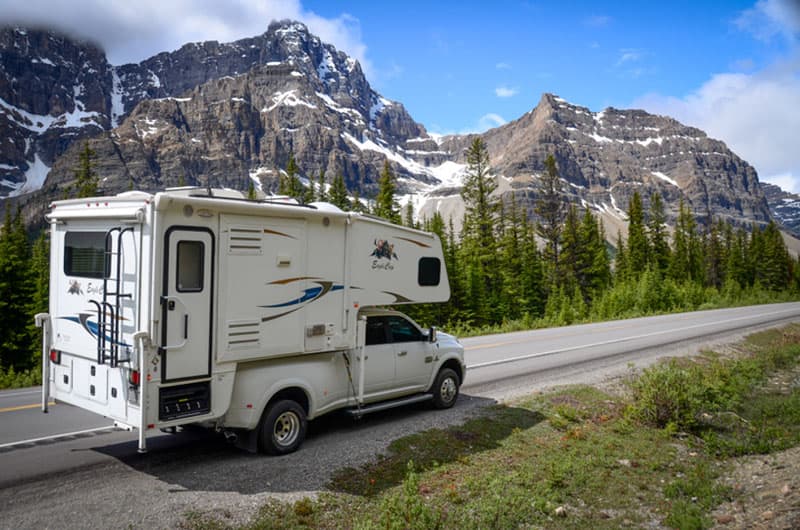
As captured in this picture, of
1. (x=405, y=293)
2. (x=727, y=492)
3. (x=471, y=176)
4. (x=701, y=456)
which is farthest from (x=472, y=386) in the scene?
(x=471, y=176)

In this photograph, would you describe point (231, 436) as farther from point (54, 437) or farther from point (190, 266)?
point (54, 437)

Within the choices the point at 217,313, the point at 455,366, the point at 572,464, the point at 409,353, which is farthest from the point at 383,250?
the point at 572,464

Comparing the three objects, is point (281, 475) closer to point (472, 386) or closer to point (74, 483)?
point (74, 483)

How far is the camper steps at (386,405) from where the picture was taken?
9.23 m

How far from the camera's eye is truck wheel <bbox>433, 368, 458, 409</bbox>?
10.9 meters

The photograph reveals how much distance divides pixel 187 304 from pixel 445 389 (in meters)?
5.59

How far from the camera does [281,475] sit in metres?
7.36

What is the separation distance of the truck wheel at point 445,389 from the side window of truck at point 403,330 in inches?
38.0

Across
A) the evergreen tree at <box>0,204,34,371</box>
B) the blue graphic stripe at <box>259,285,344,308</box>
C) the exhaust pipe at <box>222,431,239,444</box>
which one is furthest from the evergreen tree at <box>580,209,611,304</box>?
the exhaust pipe at <box>222,431,239,444</box>

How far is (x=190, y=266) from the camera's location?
284 inches

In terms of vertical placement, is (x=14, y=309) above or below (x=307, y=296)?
below

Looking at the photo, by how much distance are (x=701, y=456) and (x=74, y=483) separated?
29.7 feet

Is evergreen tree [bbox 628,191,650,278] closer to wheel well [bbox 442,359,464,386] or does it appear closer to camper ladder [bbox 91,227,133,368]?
wheel well [bbox 442,359,464,386]

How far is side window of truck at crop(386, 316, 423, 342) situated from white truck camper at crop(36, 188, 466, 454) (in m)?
0.33
